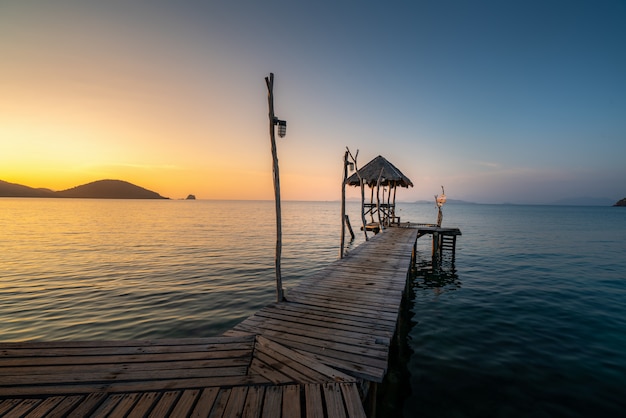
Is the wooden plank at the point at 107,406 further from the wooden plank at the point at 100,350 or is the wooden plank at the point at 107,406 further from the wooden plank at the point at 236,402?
the wooden plank at the point at 236,402

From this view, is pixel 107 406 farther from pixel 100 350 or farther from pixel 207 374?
pixel 100 350

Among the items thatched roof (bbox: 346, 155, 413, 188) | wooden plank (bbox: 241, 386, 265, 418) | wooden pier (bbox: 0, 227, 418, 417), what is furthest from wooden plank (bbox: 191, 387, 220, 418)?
thatched roof (bbox: 346, 155, 413, 188)

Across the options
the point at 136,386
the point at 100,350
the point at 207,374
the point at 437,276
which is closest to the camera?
the point at 136,386

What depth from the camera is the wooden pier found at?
109 inches

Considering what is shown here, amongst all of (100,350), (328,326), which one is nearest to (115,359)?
(100,350)

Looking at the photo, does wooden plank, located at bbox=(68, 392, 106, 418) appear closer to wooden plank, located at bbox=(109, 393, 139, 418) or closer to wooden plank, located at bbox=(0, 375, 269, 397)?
wooden plank, located at bbox=(0, 375, 269, 397)

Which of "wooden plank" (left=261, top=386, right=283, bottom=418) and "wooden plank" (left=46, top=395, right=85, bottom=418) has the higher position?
"wooden plank" (left=46, top=395, right=85, bottom=418)

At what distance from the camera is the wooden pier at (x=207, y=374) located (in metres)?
2.76

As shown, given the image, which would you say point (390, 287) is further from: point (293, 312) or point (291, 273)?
point (291, 273)

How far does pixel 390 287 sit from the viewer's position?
7668mm

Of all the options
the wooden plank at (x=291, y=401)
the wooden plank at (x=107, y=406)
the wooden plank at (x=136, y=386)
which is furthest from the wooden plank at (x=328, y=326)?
the wooden plank at (x=107, y=406)

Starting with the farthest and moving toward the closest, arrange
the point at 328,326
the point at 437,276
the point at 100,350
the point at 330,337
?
the point at 437,276 → the point at 328,326 → the point at 330,337 → the point at 100,350

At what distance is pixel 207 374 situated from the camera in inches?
131

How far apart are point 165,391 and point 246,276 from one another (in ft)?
39.8
